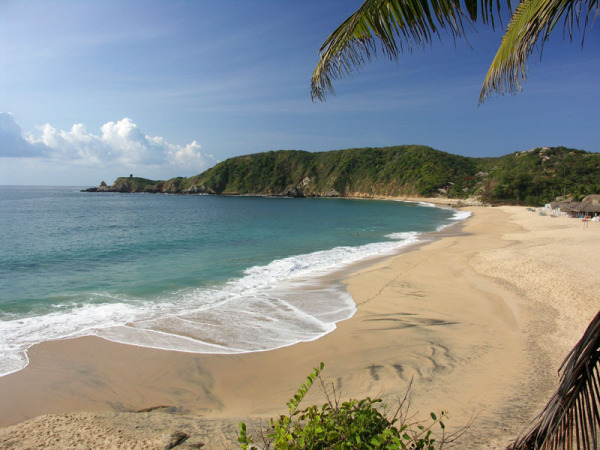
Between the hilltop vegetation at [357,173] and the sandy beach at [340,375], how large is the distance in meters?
73.2

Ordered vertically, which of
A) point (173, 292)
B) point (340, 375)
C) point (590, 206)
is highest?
point (590, 206)

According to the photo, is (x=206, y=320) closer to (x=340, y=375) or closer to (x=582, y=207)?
(x=340, y=375)

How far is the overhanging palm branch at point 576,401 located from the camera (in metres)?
1.32

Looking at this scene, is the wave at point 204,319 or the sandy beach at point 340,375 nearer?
the sandy beach at point 340,375

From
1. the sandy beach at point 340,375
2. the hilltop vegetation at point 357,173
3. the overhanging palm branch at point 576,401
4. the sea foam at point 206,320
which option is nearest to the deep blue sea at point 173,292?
the sea foam at point 206,320

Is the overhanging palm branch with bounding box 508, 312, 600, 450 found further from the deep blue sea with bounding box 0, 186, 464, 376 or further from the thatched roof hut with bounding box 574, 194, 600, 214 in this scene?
the thatched roof hut with bounding box 574, 194, 600, 214

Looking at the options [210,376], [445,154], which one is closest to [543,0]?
[210,376]

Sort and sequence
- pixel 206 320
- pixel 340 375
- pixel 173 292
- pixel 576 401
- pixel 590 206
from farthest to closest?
pixel 590 206 < pixel 173 292 < pixel 206 320 < pixel 340 375 < pixel 576 401

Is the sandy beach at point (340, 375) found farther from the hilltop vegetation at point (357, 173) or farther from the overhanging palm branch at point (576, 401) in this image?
the hilltop vegetation at point (357, 173)

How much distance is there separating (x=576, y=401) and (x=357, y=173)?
416 feet

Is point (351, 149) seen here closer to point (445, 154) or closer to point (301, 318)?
point (445, 154)

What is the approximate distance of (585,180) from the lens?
6225 cm

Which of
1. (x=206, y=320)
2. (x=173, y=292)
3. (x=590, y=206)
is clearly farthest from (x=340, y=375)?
(x=590, y=206)

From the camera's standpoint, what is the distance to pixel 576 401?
4.50ft
